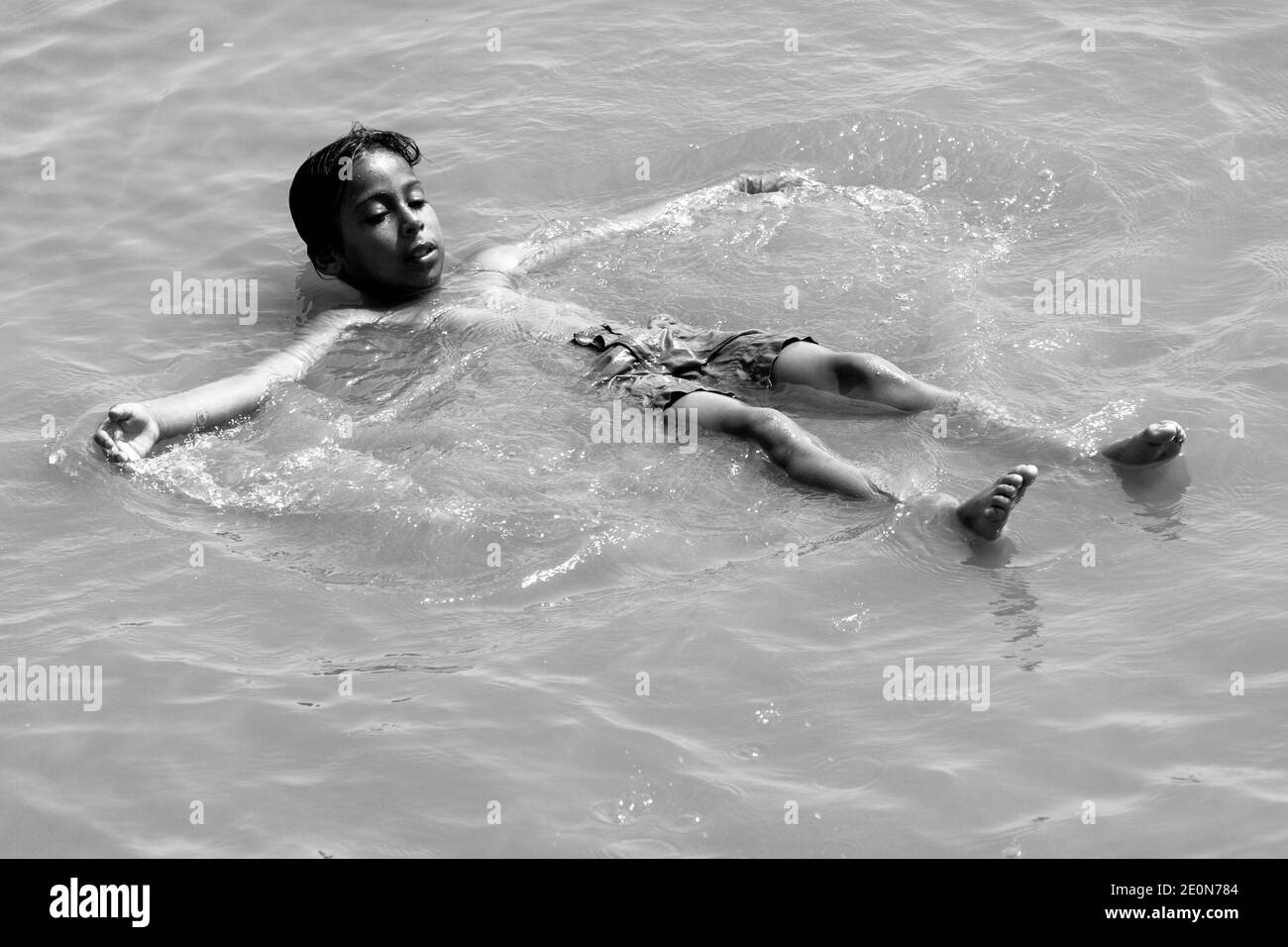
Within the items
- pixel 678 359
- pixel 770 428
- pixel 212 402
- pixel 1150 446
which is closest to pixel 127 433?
pixel 212 402

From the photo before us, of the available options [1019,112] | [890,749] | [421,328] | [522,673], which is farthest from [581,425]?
[1019,112]

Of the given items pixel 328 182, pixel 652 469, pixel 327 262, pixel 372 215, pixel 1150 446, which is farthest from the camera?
pixel 327 262

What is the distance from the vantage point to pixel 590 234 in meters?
7.90

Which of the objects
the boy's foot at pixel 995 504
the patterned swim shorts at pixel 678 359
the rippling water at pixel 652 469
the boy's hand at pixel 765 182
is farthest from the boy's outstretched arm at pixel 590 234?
the boy's foot at pixel 995 504

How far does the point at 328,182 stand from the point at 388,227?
386 mm

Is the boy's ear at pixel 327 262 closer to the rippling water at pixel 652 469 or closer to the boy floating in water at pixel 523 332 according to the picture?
the boy floating in water at pixel 523 332

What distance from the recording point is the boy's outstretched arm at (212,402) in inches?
245

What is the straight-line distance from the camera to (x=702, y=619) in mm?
5016

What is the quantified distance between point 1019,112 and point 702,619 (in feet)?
15.0

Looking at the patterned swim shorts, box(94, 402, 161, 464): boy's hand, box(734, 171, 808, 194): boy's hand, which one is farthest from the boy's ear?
box(734, 171, 808, 194): boy's hand

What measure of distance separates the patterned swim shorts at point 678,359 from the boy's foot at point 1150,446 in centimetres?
138

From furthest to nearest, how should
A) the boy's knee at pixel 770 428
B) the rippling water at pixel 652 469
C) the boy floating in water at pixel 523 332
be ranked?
the boy's knee at pixel 770 428
the boy floating in water at pixel 523 332
the rippling water at pixel 652 469

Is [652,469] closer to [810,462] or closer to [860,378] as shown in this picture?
[810,462]

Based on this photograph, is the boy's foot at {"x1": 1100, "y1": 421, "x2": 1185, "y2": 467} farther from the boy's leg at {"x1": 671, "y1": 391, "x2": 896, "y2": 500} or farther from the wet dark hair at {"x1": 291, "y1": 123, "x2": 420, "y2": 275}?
the wet dark hair at {"x1": 291, "y1": 123, "x2": 420, "y2": 275}
